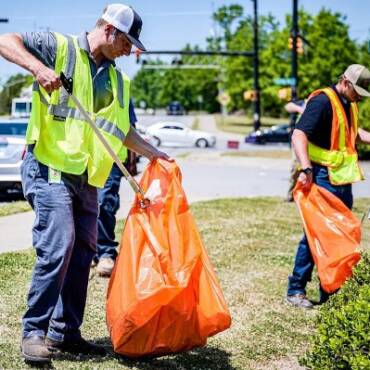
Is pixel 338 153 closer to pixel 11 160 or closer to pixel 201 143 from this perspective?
pixel 11 160

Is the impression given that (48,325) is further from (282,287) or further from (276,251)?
(276,251)

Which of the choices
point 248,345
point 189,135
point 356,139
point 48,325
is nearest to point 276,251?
point 356,139

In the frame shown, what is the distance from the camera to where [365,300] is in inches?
133

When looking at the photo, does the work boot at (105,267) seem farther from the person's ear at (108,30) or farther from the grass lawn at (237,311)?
the person's ear at (108,30)

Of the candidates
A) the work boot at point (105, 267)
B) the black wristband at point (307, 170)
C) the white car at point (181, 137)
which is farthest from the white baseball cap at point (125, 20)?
the white car at point (181, 137)

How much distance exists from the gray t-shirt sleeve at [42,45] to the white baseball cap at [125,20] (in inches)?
11.6

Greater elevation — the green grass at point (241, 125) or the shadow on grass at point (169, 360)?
the shadow on grass at point (169, 360)

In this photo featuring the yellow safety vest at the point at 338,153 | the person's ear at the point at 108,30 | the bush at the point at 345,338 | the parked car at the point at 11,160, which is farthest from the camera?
the parked car at the point at 11,160

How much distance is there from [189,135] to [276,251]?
3133cm

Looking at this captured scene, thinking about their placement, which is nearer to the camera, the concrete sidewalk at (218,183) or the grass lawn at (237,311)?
the grass lawn at (237,311)

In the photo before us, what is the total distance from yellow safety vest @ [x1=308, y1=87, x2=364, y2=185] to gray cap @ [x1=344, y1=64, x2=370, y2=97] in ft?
0.56

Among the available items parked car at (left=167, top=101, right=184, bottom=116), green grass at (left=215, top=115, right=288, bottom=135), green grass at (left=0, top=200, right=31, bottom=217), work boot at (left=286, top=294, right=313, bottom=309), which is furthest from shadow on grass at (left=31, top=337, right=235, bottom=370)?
parked car at (left=167, top=101, right=184, bottom=116)

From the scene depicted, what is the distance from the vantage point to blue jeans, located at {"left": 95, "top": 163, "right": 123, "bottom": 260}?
6.60 meters

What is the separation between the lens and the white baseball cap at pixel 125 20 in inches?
153
